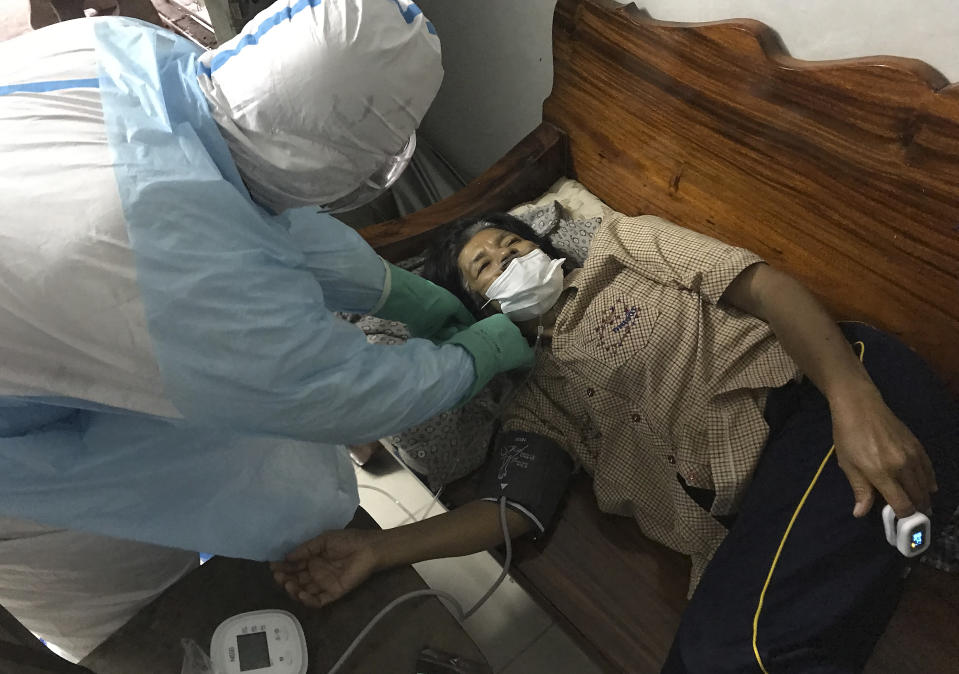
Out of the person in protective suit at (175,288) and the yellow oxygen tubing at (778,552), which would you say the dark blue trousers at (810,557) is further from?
the person in protective suit at (175,288)

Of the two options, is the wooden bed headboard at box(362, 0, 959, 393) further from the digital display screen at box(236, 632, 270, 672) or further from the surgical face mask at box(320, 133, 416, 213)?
the digital display screen at box(236, 632, 270, 672)

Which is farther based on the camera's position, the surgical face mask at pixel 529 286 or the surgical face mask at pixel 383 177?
the surgical face mask at pixel 529 286

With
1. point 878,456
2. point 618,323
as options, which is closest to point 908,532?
point 878,456

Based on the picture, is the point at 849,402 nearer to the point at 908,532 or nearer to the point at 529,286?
the point at 908,532

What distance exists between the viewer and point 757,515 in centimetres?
96

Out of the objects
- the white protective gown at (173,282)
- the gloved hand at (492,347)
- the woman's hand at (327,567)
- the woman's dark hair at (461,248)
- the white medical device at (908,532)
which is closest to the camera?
the white protective gown at (173,282)

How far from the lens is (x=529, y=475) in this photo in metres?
1.16

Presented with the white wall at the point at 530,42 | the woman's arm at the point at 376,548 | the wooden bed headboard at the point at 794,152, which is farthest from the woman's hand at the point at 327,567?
the white wall at the point at 530,42

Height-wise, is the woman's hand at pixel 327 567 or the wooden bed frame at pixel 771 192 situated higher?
the wooden bed frame at pixel 771 192

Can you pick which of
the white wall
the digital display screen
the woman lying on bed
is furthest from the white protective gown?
the white wall

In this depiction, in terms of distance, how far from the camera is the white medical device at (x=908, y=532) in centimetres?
84

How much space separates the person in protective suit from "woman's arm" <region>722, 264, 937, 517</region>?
54cm

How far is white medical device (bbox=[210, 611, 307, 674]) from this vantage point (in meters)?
0.89

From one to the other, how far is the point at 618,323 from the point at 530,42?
33.7 inches
